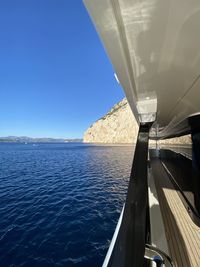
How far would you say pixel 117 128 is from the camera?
91.4m

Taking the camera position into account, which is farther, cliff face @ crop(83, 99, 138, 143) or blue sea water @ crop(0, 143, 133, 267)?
cliff face @ crop(83, 99, 138, 143)

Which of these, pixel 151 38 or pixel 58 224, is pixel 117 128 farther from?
pixel 151 38

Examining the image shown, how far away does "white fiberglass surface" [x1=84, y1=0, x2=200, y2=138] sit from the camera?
98 cm

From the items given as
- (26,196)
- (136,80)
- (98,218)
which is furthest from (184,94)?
(26,196)

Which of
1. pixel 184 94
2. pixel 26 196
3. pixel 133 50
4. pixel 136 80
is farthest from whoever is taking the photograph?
pixel 26 196

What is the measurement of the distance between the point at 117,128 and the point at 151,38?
90.6m

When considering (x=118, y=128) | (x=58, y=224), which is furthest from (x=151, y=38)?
(x=118, y=128)

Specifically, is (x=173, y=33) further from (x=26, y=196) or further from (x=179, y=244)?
(x=26, y=196)

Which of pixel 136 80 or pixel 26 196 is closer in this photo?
pixel 136 80

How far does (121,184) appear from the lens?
14375 millimetres

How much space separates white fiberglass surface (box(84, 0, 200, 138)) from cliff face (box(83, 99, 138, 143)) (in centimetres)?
7842

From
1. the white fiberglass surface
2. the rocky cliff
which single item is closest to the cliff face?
the rocky cliff

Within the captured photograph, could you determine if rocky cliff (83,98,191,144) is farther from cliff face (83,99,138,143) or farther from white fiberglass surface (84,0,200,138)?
white fiberglass surface (84,0,200,138)

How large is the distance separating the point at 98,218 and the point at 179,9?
28.7ft
